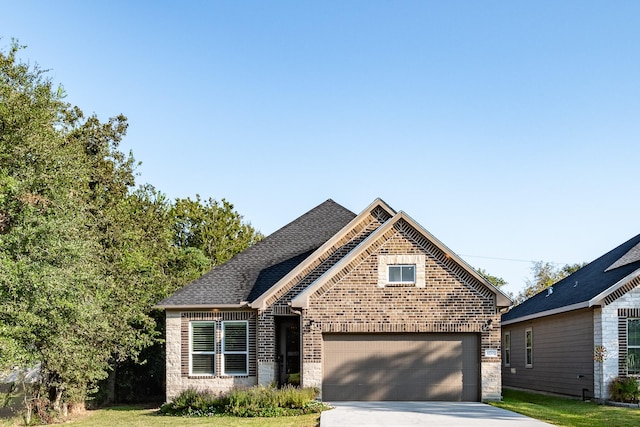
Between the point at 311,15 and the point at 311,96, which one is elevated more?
the point at 311,15

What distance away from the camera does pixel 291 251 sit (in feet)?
80.1

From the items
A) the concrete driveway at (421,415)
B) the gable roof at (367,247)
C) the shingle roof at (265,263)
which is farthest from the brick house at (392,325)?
the concrete driveway at (421,415)

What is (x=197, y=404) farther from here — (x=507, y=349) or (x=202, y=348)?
(x=507, y=349)

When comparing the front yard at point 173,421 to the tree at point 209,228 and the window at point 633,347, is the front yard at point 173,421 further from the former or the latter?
the tree at point 209,228

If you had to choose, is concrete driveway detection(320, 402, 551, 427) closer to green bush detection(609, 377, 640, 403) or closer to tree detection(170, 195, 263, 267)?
green bush detection(609, 377, 640, 403)

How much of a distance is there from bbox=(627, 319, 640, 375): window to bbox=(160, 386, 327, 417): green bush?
9256 mm

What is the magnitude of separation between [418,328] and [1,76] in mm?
13472

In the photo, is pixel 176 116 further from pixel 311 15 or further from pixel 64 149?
pixel 311 15

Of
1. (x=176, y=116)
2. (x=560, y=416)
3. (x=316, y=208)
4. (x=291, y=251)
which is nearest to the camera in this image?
(x=560, y=416)

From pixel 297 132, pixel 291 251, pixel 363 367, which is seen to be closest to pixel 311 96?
pixel 297 132

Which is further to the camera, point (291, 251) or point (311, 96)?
point (291, 251)

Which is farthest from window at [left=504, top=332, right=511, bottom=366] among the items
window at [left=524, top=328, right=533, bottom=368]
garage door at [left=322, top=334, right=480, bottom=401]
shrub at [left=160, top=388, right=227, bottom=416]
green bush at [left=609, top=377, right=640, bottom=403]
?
shrub at [left=160, top=388, right=227, bottom=416]

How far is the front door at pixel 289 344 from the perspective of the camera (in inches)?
895

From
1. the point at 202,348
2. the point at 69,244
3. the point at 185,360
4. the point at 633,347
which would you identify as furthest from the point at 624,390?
the point at 69,244
